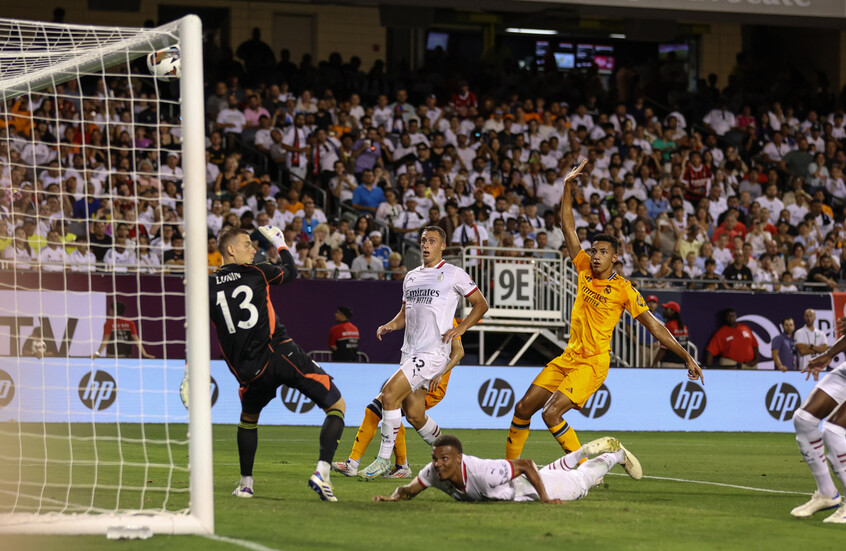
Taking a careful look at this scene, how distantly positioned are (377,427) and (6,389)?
20.7ft

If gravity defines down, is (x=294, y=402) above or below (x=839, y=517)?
below

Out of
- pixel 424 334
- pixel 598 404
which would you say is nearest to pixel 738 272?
pixel 598 404

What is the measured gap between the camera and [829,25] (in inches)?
1082

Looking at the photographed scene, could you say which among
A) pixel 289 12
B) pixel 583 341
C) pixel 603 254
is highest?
pixel 289 12

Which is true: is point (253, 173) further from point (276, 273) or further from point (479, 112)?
point (276, 273)

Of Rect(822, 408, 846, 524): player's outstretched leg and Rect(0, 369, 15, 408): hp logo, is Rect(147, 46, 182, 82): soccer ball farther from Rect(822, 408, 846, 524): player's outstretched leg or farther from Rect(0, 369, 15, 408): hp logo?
Rect(0, 369, 15, 408): hp logo

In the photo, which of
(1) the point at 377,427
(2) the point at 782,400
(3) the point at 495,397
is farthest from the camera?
(2) the point at 782,400

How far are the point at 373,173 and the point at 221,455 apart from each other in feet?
35.0

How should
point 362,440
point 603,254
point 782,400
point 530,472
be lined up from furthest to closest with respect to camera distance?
point 782,400
point 362,440
point 603,254
point 530,472

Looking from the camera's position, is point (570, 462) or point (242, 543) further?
point (570, 462)

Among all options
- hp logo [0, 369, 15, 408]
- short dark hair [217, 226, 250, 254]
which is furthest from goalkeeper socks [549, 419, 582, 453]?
hp logo [0, 369, 15, 408]

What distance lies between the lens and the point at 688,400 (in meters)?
20.1

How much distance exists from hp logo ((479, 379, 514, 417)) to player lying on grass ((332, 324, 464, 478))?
26.1 feet

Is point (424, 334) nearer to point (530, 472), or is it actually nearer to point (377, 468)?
point (377, 468)
